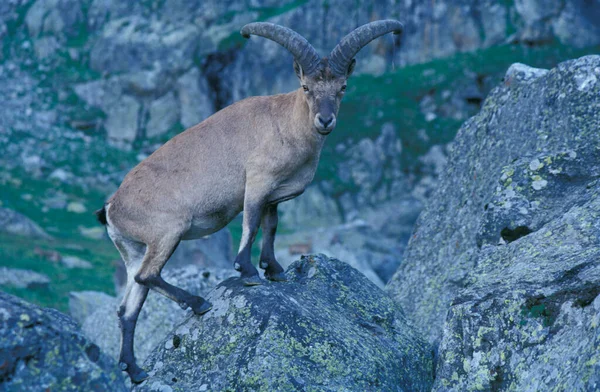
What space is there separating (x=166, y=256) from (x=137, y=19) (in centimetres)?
6640

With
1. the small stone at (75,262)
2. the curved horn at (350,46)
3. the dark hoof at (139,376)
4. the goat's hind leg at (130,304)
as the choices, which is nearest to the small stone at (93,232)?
the small stone at (75,262)

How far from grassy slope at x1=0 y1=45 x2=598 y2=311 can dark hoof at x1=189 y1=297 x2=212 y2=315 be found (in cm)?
2728

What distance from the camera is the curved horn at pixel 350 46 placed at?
37.0ft

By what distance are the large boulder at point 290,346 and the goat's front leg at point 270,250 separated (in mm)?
594

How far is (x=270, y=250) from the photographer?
1116cm

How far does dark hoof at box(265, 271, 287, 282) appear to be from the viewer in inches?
427

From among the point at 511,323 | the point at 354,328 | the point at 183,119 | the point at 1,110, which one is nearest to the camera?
the point at 511,323

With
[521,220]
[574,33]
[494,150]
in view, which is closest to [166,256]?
[521,220]

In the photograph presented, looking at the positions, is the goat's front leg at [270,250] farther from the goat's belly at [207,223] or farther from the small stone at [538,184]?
the small stone at [538,184]

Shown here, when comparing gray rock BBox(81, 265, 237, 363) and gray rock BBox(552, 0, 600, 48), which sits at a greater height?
gray rock BBox(81, 265, 237, 363)

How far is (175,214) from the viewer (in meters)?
10.9

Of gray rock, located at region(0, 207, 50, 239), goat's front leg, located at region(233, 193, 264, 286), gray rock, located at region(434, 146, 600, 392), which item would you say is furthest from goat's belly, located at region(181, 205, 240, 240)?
gray rock, located at region(0, 207, 50, 239)

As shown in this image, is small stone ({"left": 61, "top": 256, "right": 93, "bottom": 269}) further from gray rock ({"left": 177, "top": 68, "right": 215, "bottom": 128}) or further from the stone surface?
gray rock ({"left": 177, "top": 68, "right": 215, "bottom": 128})

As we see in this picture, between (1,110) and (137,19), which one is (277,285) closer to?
(1,110)
